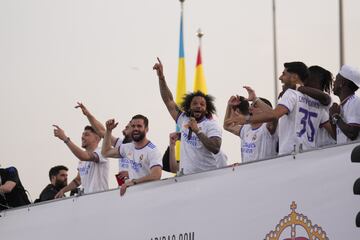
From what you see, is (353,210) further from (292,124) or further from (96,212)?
(96,212)

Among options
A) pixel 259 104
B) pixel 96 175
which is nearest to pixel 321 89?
pixel 259 104

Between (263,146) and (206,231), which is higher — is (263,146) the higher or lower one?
the higher one

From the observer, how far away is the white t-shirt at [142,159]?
11211 millimetres

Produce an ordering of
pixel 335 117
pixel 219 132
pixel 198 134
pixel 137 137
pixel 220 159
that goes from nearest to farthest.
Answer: pixel 335 117 → pixel 198 134 → pixel 219 132 → pixel 220 159 → pixel 137 137

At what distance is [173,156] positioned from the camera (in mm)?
11414

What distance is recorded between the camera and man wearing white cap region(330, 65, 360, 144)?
827 cm

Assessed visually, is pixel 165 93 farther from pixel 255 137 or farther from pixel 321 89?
pixel 321 89

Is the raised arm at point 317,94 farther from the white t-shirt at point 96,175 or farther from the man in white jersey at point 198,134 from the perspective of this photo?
the white t-shirt at point 96,175

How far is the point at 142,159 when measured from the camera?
11.3 m

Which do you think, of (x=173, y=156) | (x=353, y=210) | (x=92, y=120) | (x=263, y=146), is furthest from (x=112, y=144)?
(x=353, y=210)

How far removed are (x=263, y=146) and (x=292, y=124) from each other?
81cm

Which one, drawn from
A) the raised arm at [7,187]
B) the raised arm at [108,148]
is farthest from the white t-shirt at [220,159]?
the raised arm at [7,187]

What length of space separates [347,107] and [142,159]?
3.37m

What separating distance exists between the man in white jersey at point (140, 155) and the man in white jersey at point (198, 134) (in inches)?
23.8
